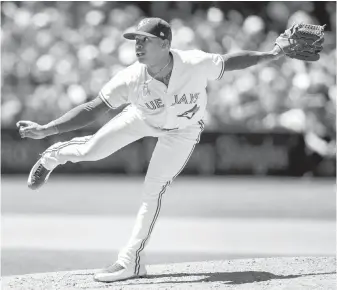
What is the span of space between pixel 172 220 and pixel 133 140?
383cm

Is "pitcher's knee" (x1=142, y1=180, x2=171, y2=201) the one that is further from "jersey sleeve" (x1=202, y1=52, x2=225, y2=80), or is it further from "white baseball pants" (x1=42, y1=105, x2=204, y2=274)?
"jersey sleeve" (x1=202, y1=52, x2=225, y2=80)

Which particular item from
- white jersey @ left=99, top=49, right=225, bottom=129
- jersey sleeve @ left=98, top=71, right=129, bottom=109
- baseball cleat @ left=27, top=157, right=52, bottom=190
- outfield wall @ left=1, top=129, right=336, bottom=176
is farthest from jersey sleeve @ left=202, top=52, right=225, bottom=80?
outfield wall @ left=1, top=129, right=336, bottom=176

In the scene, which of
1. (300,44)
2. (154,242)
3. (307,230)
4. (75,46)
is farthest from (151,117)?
(75,46)

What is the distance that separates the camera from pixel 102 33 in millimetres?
15078

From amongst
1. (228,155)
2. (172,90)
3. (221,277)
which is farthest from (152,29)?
(228,155)

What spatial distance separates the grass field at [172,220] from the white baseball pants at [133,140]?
1.29 metres

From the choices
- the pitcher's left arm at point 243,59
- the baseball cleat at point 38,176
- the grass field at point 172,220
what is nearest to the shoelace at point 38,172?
the baseball cleat at point 38,176

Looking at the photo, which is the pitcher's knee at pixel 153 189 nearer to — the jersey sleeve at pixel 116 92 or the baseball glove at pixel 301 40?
the jersey sleeve at pixel 116 92

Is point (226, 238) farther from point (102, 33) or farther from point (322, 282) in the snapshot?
point (102, 33)

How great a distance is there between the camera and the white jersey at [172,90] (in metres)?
5.63

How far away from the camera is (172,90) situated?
221 inches

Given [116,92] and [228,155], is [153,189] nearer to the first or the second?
[116,92]

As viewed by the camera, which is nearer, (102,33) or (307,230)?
(307,230)

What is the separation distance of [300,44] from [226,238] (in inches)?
123
